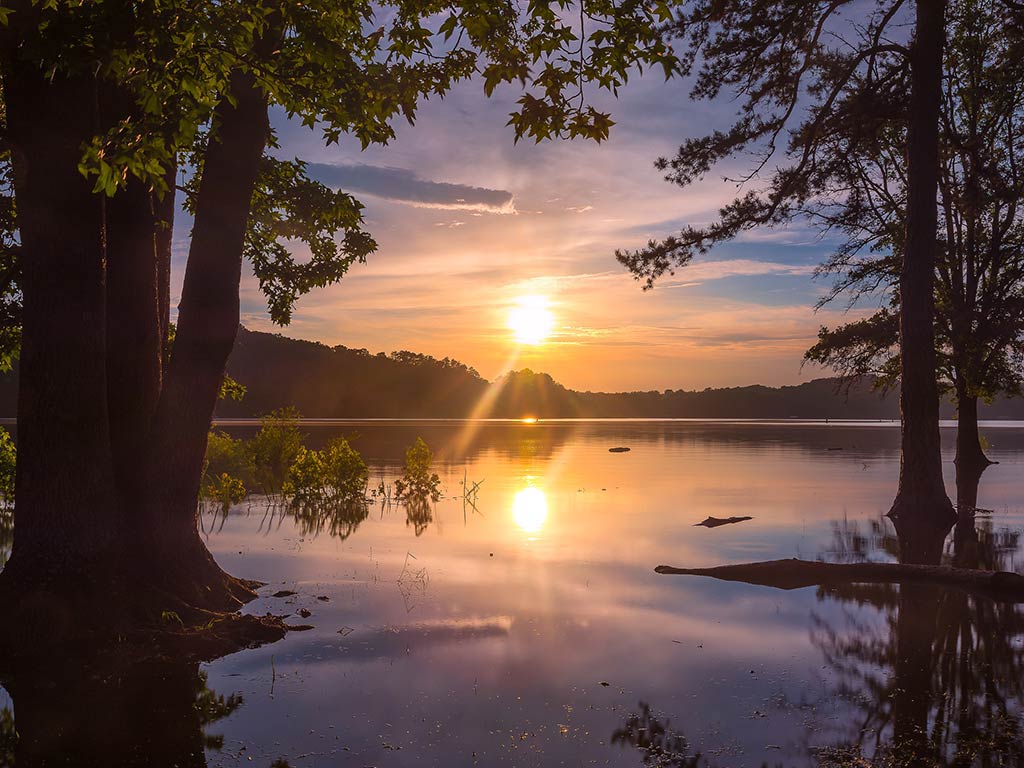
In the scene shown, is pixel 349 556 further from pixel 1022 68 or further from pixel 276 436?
pixel 1022 68

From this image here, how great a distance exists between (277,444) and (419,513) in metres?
16.1

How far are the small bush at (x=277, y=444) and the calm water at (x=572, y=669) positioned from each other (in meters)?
17.4

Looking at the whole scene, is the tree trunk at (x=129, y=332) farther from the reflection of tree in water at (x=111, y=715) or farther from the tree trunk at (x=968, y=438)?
the tree trunk at (x=968, y=438)

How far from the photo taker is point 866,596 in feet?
36.2

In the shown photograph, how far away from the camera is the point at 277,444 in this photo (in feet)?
113

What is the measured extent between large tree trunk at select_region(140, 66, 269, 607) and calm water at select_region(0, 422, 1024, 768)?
4.91 ft

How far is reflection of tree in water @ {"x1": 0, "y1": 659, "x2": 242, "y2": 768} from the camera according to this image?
5750 millimetres

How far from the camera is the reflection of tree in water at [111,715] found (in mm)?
5750

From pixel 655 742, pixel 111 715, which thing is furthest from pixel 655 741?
pixel 111 715

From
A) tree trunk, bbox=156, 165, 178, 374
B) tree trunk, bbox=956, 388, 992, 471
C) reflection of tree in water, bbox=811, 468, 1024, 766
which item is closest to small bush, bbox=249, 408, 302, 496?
tree trunk, bbox=156, 165, 178, 374

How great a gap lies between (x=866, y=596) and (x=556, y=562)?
5.01 meters

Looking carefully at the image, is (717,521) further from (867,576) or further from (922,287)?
(922,287)

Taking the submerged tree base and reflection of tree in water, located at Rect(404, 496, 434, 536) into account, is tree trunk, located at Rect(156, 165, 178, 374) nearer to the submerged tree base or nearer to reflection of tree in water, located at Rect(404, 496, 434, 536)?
the submerged tree base

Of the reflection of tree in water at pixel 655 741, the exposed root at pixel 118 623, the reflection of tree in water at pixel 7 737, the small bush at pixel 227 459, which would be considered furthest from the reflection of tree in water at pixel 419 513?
the reflection of tree in water at pixel 655 741
